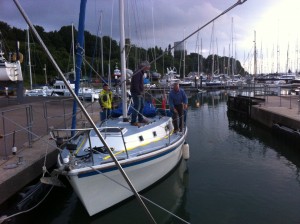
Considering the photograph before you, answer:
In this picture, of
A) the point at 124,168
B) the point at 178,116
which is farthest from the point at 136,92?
the point at 124,168

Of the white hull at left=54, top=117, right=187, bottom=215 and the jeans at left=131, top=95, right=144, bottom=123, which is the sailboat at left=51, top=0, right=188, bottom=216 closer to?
the white hull at left=54, top=117, right=187, bottom=215

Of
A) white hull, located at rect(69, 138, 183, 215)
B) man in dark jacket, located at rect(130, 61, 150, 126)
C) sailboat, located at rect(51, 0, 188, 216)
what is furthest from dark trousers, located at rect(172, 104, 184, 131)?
white hull, located at rect(69, 138, 183, 215)

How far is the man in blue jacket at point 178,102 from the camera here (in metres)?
11.8

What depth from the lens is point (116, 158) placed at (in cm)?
695

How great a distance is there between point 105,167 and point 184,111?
18.7ft

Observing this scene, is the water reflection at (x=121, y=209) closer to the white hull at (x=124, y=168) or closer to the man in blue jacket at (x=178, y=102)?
the white hull at (x=124, y=168)

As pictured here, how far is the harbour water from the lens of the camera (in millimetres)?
8164

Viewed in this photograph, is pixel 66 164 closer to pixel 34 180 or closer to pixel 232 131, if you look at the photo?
pixel 34 180

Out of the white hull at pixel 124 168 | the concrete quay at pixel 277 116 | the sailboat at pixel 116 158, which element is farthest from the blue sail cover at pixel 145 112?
the concrete quay at pixel 277 116

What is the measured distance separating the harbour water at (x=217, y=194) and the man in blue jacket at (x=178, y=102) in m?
1.92

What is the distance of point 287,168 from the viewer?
501 inches

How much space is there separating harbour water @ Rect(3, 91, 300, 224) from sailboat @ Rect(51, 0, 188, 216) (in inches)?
22.5

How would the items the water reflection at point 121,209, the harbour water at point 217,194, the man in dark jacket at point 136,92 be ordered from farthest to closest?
the man in dark jacket at point 136,92 < the harbour water at point 217,194 < the water reflection at point 121,209

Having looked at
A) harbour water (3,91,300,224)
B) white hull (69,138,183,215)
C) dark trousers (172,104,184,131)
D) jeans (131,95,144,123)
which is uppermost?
jeans (131,95,144,123)
